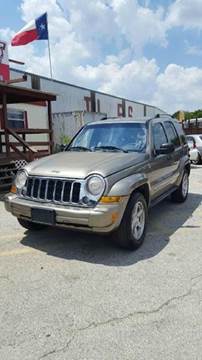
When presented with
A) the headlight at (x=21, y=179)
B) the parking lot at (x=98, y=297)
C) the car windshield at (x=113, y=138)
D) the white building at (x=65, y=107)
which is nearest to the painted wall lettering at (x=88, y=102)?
the white building at (x=65, y=107)

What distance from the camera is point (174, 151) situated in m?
6.88

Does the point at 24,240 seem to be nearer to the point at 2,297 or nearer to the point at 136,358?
the point at 2,297

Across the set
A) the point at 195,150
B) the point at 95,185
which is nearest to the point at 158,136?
the point at 95,185

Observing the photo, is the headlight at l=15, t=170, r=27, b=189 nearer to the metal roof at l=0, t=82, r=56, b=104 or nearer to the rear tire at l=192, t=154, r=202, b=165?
the metal roof at l=0, t=82, r=56, b=104

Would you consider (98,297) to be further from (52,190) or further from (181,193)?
(181,193)

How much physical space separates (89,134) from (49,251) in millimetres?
2288

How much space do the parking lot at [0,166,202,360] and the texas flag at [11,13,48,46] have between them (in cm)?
1114

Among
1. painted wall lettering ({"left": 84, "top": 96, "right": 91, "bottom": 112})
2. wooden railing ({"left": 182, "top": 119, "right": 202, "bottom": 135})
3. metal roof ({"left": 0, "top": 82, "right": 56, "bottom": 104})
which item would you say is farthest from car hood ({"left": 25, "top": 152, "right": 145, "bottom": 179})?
wooden railing ({"left": 182, "top": 119, "right": 202, "bottom": 135})

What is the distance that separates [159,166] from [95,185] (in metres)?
1.85

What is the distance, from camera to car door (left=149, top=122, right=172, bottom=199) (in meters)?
5.60

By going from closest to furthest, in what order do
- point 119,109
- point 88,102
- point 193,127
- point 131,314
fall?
1. point 131,314
2. point 88,102
3. point 119,109
4. point 193,127

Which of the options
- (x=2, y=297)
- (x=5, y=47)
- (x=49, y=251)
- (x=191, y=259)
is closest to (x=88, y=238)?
(x=49, y=251)

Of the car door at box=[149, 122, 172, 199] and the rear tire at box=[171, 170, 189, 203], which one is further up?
the car door at box=[149, 122, 172, 199]

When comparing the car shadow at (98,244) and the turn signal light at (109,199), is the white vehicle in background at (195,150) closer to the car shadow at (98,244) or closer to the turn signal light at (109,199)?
the car shadow at (98,244)
